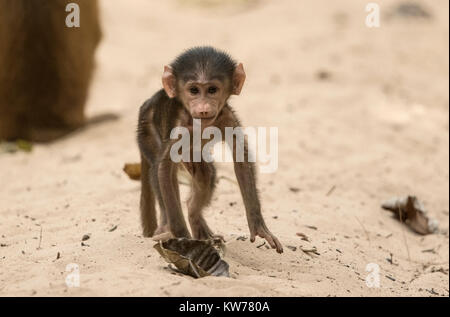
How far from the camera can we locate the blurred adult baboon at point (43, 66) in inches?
299

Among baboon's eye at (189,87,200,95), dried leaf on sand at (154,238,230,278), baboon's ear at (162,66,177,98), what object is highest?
baboon's ear at (162,66,177,98)

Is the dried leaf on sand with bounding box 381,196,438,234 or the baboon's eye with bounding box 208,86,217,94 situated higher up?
the baboon's eye with bounding box 208,86,217,94

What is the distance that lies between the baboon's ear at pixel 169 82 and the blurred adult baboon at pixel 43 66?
13.2ft

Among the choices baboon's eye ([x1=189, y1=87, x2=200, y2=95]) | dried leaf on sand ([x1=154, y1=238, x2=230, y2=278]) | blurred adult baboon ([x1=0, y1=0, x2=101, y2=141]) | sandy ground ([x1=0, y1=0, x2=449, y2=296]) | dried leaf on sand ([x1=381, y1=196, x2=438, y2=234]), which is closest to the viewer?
dried leaf on sand ([x1=154, y1=238, x2=230, y2=278])

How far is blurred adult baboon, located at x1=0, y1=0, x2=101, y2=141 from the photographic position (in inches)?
299

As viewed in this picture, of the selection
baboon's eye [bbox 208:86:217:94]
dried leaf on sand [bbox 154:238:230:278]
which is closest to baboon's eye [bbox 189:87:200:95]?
baboon's eye [bbox 208:86:217:94]

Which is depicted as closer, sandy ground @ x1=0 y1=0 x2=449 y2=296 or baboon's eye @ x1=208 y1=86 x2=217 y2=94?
sandy ground @ x1=0 y1=0 x2=449 y2=296

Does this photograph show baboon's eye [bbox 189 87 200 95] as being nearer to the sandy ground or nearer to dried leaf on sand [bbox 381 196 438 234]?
the sandy ground

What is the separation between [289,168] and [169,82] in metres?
2.99

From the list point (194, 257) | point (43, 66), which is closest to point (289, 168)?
point (43, 66)

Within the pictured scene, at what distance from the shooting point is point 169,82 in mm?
3961

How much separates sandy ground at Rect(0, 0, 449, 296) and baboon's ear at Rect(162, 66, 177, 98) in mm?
862

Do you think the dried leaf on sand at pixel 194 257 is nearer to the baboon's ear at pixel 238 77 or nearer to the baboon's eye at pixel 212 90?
the baboon's eye at pixel 212 90

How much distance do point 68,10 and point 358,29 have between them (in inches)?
215
